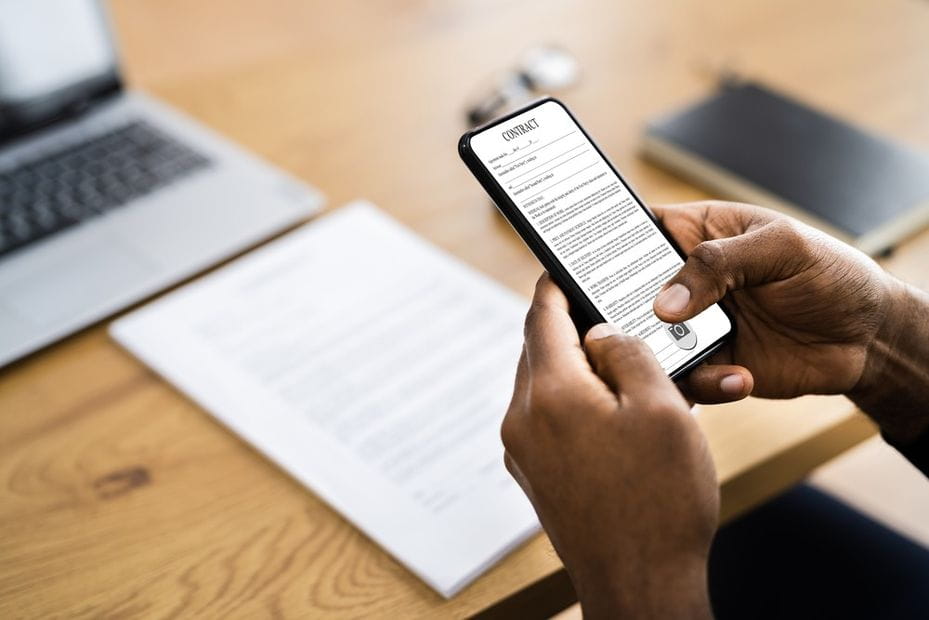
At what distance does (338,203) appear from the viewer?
85 centimetres

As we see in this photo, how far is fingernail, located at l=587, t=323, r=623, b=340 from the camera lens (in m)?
0.52

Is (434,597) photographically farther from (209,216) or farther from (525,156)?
(209,216)

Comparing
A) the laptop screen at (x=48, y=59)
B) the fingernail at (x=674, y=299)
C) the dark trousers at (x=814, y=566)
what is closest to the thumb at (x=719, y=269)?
the fingernail at (x=674, y=299)

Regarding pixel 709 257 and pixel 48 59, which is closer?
pixel 709 257

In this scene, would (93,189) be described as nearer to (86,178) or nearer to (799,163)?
(86,178)

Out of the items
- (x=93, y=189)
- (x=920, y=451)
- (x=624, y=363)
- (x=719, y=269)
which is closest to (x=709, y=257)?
(x=719, y=269)

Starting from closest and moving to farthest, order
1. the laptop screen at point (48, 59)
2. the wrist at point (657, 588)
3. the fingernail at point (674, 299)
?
the wrist at point (657, 588) → the fingernail at point (674, 299) → the laptop screen at point (48, 59)

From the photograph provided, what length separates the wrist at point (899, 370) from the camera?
0.64 meters

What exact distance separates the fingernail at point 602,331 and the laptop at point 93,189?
372 millimetres

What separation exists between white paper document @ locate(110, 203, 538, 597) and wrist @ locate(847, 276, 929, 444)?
0.25m

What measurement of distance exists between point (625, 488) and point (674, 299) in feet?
0.48

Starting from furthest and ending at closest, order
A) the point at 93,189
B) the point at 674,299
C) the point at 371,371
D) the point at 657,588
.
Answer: the point at 93,189
the point at 371,371
the point at 674,299
the point at 657,588

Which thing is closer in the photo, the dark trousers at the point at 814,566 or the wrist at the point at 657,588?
the wrist at the point at 657,588

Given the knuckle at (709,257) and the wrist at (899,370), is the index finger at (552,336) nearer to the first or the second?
the knuckle at (709,257)
